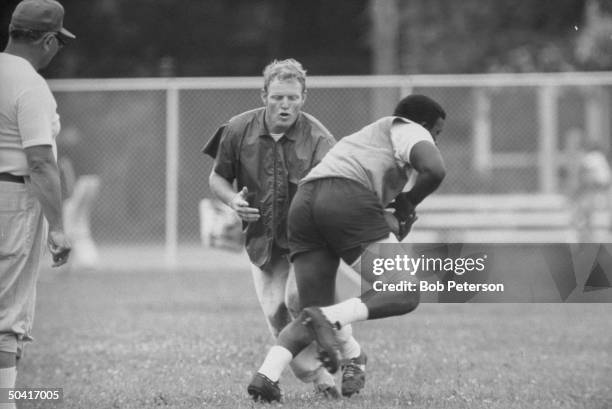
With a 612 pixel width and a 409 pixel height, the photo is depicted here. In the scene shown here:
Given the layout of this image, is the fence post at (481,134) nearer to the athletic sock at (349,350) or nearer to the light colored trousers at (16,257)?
the athletic sock at (349,350)

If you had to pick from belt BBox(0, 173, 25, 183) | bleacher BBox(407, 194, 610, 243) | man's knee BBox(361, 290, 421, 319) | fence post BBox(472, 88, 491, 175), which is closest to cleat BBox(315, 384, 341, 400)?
man's knee BBox(361, 290, 421, 319)

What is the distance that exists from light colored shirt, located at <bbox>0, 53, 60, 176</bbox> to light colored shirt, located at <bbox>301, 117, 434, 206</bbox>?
137cm

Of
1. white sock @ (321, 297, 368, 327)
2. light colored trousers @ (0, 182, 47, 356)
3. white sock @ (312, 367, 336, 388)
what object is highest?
light colored trousers @ (0, 182, 47, 356)

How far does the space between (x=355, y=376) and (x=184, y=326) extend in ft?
12.5

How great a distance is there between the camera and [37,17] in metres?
5.05

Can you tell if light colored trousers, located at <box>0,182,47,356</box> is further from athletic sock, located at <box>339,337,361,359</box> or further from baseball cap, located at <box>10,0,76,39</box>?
athletic sock, located at <box>339,337,361,359</box>

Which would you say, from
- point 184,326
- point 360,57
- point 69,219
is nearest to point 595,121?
point 360,57

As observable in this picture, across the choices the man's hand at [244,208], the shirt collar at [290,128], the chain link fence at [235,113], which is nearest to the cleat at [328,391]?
the man's hand at [244,208]

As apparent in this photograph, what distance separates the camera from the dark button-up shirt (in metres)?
6.14

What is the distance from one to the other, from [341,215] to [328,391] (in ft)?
3.84

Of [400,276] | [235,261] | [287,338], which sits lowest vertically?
[235,261]

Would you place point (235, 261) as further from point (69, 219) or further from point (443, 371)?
point (443, 371)

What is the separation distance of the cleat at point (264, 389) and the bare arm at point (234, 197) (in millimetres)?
829

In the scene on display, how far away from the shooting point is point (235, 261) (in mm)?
16750
